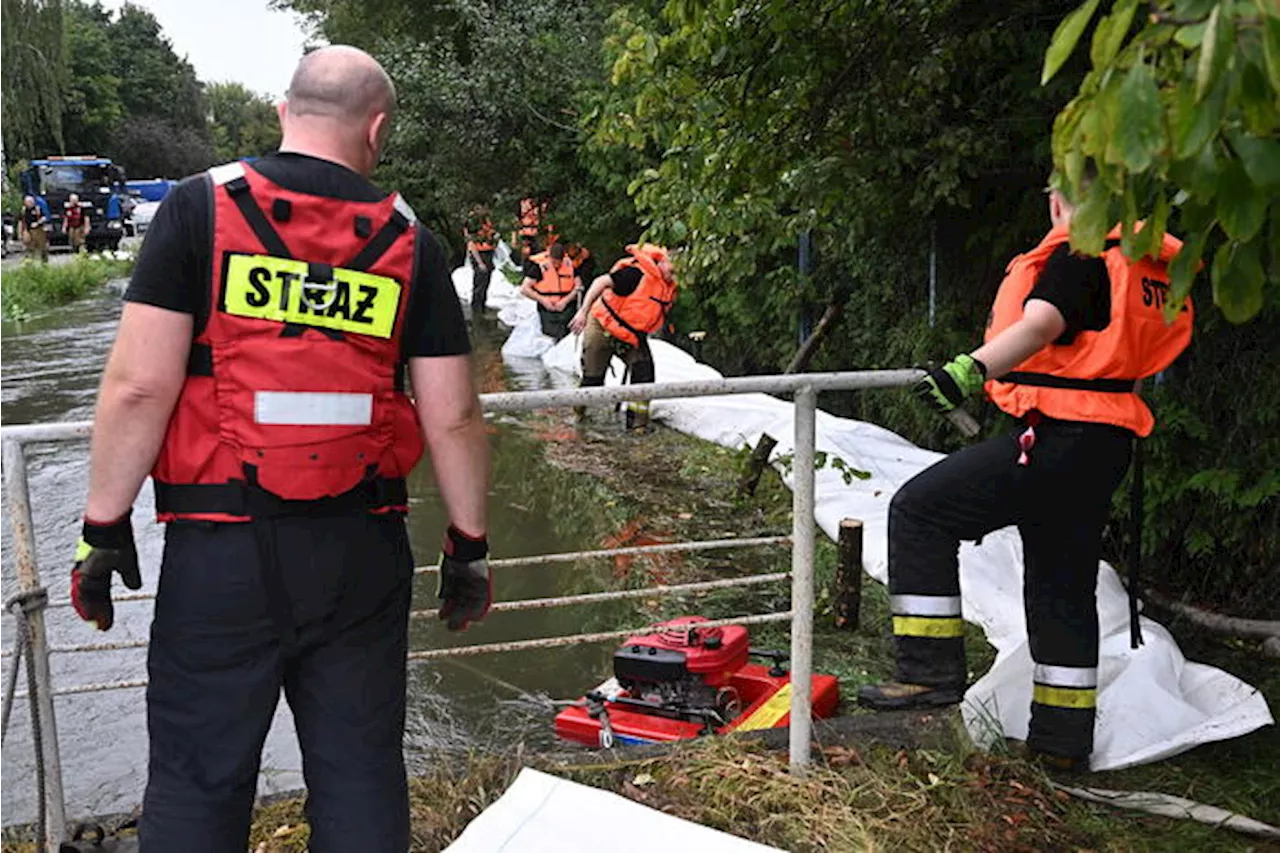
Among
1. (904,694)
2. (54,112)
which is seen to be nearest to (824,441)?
(904,694)

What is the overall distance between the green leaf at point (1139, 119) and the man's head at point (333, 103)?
1.32 meters

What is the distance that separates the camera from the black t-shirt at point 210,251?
1934mm

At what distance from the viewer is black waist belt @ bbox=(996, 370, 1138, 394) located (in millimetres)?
3100

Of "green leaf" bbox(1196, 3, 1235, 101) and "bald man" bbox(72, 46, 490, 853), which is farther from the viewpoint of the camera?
"bald man" bbox(72, 46, 490, 853)

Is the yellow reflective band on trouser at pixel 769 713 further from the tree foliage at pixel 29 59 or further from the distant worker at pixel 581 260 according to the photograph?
the tree foliage at pixel 29 59

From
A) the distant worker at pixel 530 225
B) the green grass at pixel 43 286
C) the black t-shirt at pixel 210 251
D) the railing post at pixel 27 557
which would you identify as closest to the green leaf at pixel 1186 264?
the black t-shirt at pixel 210 251

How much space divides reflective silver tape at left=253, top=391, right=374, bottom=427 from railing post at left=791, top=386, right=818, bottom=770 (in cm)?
133

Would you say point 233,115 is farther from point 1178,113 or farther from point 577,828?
point 1178,113

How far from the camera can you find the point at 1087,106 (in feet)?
4.17

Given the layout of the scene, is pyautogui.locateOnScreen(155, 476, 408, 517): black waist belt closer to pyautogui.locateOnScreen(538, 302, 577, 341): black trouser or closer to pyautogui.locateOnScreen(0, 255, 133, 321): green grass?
pyautogui.locateOnScreen(538, 302, 577, 341): black trouser

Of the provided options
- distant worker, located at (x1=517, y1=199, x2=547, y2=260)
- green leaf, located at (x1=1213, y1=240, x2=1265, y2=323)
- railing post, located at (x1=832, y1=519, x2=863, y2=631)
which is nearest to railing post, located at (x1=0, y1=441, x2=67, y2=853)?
green leaf, located at (x1=1213, y1=240, x2=1265, y2=323)

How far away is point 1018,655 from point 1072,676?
262mm

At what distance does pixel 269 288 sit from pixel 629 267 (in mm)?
7521

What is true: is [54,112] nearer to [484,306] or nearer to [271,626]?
[484,306]
